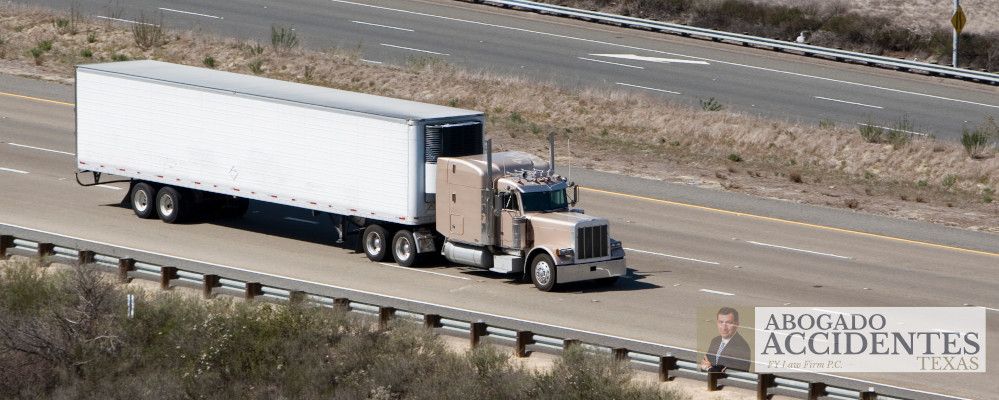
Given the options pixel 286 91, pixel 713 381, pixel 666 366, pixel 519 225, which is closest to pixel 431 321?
pixel 666 366

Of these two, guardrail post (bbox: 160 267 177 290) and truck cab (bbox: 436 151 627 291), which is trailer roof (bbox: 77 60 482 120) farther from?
guardrail post (bbox: 160 267 177 290)

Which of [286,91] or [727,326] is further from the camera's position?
[286,91]

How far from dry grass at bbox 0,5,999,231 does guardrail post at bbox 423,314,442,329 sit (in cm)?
1505

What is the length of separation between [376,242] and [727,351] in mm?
8667

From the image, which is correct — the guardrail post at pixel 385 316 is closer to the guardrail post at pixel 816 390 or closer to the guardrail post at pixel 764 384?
the guardrail post at pixel 764 384

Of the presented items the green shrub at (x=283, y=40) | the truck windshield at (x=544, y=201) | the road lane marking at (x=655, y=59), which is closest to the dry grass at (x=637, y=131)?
the green shrub at (x=283, y=40)

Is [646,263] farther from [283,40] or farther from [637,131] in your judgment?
[283,40]

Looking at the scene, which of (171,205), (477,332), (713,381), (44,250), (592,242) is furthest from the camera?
(171,205)

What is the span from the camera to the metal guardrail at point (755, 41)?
51656 millimetres

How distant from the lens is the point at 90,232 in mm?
31891

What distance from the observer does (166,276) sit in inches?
1088

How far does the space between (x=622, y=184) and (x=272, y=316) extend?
1452 centimetres

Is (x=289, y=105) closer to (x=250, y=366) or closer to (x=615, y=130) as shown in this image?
(x=250, y=366)

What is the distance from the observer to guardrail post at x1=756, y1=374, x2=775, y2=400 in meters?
21.6
